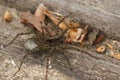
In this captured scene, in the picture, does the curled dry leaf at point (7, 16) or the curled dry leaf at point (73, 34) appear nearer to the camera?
the curled dry leaf at point (73, 34)

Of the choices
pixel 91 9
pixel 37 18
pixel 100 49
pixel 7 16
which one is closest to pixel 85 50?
pixel 100 49

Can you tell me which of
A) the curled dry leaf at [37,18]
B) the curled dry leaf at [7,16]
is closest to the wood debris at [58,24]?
the curled dry leaf at [37,18]

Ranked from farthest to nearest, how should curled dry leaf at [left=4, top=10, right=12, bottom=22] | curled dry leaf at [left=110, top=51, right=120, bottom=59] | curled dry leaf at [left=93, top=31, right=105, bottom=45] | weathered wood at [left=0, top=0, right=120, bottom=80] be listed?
1. curled dry leaf at [left=4, top=10, right=12, bottom=22]
2. curled dry leaf at [left=93, top=31, right=105, bottom=45]
3. curled dry leaf at [left=110, top=51, right=120, bottom=59]
4. weathered wood at [left=0, top=0, right=120, bottom=80]

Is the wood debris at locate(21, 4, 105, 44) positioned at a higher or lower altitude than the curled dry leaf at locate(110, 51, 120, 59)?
higher

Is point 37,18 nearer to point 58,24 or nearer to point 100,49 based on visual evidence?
point 58,24

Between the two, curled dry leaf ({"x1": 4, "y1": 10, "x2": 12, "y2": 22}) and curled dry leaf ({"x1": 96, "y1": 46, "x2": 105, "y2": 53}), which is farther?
curled dry leaf ({"x1": 4, "y1": 10, "x2": 12, "y2": 22})

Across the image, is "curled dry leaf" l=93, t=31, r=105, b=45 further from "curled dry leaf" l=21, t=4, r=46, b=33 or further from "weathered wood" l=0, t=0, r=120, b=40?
"curled dry leaf" l=21, t=4, r=46, b=33

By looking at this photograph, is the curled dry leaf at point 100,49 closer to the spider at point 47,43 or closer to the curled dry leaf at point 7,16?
the spider at point 47,43

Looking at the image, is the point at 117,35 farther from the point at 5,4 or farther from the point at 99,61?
the point at 5,4

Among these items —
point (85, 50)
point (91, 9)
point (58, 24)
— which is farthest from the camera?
point (91, 9)

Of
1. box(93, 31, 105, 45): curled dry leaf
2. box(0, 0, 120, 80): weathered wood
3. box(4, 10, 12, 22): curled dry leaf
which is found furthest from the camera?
box(4, 10, 12, 22): curled dry leaf

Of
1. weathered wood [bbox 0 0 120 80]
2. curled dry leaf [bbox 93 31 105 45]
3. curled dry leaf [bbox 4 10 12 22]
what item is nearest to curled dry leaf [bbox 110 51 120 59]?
weathered wood [bbox 0 0 120 80]

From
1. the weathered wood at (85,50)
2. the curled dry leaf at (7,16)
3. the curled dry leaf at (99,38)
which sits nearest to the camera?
the weathered wood at (85,50)

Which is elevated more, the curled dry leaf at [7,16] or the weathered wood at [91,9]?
the weathered wood at [91,9]
